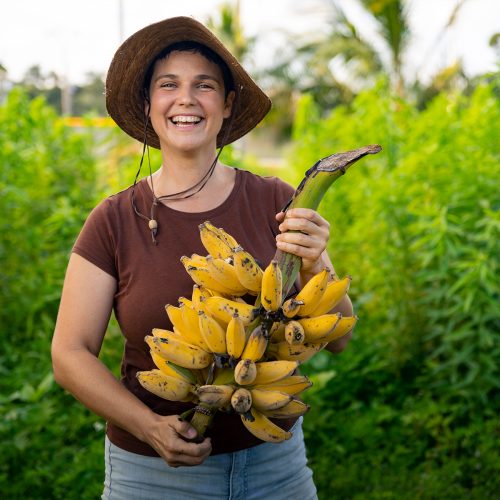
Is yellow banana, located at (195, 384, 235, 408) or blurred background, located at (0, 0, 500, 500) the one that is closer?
yellow banana, located at (195, 384, 235, 408)

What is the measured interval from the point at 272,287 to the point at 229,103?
777 millimetres

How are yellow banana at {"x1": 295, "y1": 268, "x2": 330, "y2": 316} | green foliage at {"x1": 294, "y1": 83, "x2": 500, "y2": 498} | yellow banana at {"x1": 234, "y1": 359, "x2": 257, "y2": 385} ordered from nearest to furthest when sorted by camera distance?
yellow banana at {"x1": 234, "y1": 359, "x2": 257, "y2": 385}, yellow banana at {"x1": 295, "y1": 268, "x2": 330, "y2": 316}, green foliage at {"x1": 294, "y1": 83, "x2": 500, "y2": 498}

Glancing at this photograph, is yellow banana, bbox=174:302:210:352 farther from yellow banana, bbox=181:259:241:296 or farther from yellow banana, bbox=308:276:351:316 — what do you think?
yellow banana, bbox=308:276:351:316

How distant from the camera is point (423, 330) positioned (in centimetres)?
419

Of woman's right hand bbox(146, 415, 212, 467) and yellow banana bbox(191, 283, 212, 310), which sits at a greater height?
yellow banana bbox(191, 283, 212, 310)

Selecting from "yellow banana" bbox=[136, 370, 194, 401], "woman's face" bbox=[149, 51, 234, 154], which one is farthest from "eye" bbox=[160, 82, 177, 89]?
"yellow banana" bbox=[136, 370, 194, 401]

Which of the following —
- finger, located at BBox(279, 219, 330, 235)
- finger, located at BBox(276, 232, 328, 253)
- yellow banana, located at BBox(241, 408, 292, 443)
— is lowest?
yellow banana, located at BBox(241, 408, 292, 443)

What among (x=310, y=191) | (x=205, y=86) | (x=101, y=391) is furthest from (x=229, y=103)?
(x=101, y=391)

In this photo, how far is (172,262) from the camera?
1940 mm

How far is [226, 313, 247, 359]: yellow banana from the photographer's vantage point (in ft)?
5.11

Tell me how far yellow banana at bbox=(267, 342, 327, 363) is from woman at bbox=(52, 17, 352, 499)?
0.21m

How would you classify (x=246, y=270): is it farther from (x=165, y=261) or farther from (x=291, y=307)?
(x=165, y=261)

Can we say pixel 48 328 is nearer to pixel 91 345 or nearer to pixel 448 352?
pixel 448 352

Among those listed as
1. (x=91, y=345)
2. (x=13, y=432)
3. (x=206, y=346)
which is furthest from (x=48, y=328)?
(x=206, y=346)
